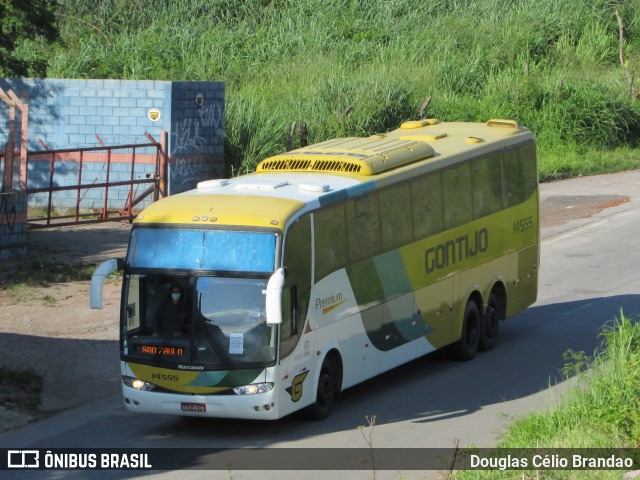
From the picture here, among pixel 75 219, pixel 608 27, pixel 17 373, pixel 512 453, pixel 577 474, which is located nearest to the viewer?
pixel 577 474

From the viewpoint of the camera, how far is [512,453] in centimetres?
1002

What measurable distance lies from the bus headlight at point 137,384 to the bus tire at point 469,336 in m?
5.10

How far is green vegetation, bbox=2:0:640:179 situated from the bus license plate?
15.9m

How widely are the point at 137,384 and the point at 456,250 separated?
17.1ft

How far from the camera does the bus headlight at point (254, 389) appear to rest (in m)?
11.6

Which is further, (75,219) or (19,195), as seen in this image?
(75,219)

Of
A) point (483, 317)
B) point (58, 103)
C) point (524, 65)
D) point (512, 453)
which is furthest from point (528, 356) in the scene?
point (524, 65)

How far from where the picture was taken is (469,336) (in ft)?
52.1

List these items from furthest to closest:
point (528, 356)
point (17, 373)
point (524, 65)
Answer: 1. point (524, 65)
2. point (528, 356)
3. point (17, 373)

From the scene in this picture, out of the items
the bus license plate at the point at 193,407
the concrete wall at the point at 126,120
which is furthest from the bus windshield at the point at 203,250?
the concrete wall at the point at 126,120

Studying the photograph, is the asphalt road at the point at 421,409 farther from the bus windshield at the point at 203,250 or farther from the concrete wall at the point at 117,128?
the concrete wall at the point at 117,128

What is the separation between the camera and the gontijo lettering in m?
14.8

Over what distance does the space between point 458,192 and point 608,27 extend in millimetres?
32639

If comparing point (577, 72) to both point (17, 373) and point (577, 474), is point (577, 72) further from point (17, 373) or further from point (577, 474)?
point (577, 474)
